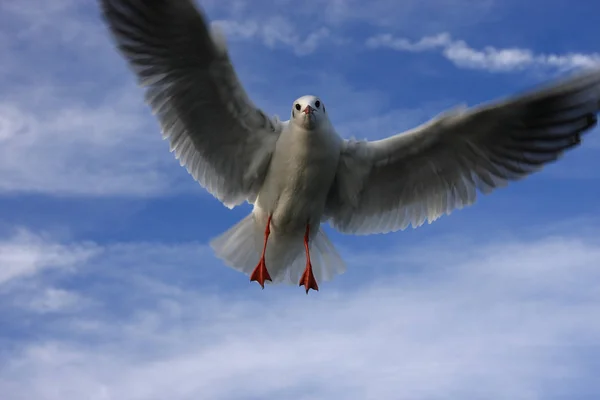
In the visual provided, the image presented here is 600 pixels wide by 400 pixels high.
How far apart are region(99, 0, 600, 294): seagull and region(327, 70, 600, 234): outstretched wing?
0.04ft

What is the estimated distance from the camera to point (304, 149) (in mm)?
8617

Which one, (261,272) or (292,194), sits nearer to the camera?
(292,194)

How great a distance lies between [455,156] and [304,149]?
1665 millimetres

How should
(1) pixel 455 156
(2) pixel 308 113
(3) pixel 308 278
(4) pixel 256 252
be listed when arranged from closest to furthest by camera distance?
(2) pixel 308 113, (1) pixel 455 156, (3) pixel 308 278, (4) pixel 256 252

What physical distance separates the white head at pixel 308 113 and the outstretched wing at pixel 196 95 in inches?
13.1

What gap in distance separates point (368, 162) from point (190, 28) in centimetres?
223

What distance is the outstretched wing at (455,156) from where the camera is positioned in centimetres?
882

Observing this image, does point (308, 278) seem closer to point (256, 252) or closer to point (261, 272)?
point (261, 272)

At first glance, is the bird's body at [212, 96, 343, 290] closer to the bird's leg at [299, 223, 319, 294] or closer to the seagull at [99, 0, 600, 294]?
the seagull at [99, 0, 600, 294]

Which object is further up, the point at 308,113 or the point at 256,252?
the point at 308,113

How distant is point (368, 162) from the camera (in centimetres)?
917

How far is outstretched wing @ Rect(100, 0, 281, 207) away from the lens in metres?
8.25

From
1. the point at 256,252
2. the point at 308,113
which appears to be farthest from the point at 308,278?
the point at 308,113

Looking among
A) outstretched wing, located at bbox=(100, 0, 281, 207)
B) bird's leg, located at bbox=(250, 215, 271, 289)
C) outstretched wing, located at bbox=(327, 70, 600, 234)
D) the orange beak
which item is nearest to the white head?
the orange beak
